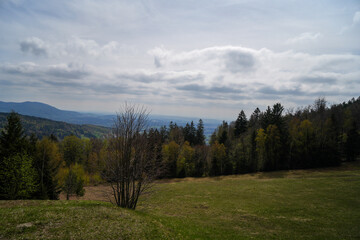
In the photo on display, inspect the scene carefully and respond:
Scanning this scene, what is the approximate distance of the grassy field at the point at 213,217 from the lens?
10922 millimetres

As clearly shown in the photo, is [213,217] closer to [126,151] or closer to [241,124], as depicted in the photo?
[126,151]

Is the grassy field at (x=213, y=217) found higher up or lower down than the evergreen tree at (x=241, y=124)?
lower down

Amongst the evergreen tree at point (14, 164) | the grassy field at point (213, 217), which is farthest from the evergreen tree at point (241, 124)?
the evergreen tree at point (14, 164)

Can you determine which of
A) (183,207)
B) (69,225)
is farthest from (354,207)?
(69,225)

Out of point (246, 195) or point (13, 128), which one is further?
point (246, 195)

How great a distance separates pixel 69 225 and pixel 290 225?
19358 mm

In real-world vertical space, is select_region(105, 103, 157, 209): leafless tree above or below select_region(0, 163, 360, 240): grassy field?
above

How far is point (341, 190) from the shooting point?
1067 inches

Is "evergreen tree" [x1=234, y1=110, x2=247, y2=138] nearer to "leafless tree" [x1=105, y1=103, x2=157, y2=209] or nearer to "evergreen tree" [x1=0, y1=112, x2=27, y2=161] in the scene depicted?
"leafless tree" [x1=105, y1=103, x2=157, y2=209]

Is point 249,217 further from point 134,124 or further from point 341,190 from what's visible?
point 341,190

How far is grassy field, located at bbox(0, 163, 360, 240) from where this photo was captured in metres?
10.9

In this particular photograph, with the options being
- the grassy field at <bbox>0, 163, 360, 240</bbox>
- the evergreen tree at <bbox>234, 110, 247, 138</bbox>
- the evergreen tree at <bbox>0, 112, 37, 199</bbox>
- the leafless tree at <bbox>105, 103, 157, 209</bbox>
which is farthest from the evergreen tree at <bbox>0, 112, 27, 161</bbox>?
the evergreen tree at <bbox>234, 110, 247, 138</bbox>

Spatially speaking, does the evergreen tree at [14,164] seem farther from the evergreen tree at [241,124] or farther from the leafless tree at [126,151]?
the evergreen tree at [241,124]

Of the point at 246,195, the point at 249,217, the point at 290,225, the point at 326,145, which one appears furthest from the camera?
the point at 326,145
